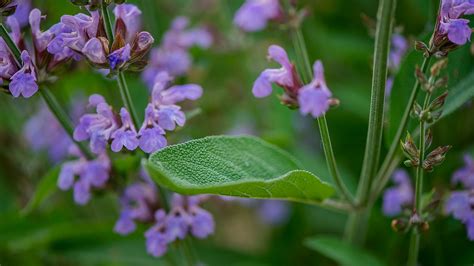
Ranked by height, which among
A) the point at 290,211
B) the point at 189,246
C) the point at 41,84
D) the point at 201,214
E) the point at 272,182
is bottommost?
the point at 290,211

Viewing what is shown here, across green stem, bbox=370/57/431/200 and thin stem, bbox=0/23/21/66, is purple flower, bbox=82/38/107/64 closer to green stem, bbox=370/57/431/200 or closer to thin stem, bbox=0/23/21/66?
thin stem, bbox=0/23/21/66

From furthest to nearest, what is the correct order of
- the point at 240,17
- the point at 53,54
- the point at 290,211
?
the point at 290,211
the point at 240,17
the point at 53,54

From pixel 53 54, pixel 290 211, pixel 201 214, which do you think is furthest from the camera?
pixel 290 211

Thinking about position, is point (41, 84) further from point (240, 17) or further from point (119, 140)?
point (240, 17)

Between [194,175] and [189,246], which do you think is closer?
[194,175]

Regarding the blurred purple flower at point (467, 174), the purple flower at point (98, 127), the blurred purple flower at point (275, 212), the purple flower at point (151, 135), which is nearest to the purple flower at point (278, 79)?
the purple flower at point (151, 135)

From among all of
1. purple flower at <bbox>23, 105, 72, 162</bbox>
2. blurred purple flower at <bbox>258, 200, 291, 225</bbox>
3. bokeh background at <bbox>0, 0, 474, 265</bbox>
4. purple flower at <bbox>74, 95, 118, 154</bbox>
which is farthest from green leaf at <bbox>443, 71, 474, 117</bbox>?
purple flower at <bbox>23, 105, 72, 162</bbox>

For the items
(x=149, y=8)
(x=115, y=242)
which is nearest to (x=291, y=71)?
(x=149, y=8)
